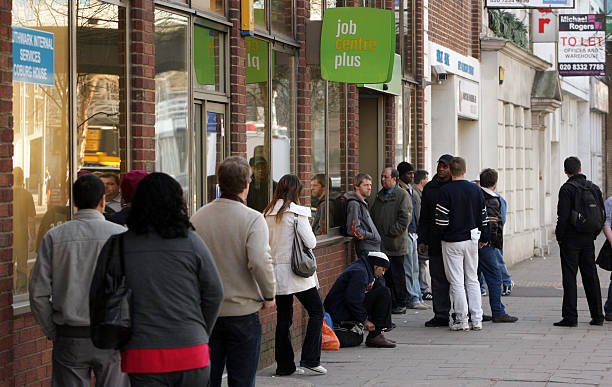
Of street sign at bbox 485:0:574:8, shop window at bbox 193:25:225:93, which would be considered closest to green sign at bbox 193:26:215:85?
shop window at bbox 193:25:225:93

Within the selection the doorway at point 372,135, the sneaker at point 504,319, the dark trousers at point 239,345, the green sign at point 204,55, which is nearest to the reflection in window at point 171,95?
the green sign at point 204,55

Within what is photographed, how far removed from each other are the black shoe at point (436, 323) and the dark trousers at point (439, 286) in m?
0.10

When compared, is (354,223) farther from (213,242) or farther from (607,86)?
(607,86)

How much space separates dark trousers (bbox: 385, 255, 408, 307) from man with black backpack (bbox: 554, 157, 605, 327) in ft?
7.00

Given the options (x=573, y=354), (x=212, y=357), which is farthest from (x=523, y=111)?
(x=212, y=357)

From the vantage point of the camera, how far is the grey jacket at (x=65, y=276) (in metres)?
6.59

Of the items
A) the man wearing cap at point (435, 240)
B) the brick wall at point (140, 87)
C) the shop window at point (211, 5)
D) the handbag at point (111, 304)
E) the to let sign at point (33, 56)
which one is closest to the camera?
the handbag at point (111, 304)

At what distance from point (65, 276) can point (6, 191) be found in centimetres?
115

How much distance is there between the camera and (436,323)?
1442cm

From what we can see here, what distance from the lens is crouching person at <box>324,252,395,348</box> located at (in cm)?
1187

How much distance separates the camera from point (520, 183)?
27.0m

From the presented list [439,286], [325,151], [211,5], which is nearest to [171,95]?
[211,5]

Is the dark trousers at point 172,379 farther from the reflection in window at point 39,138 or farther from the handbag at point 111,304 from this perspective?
the reflection in window at point 39,138

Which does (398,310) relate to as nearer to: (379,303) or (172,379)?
(379,303)
